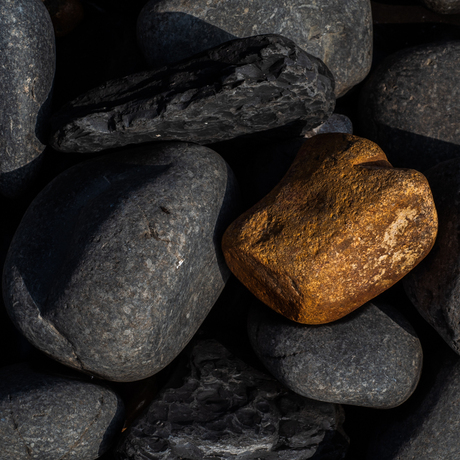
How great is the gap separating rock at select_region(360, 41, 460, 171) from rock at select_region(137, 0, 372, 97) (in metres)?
0.35

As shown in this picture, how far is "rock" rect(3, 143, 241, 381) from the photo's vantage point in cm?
210

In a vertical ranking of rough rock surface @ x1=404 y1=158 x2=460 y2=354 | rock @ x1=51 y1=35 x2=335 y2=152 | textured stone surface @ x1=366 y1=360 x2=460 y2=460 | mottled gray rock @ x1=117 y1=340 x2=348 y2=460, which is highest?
rock @ x1=51 y1=35 x2=335 y2=152

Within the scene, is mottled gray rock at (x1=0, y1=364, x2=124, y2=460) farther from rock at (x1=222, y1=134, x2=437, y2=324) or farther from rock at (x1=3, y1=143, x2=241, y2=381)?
rock at (x1=222, y1=134, x2=437, y2=324)

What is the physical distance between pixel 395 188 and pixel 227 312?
4.65 ft

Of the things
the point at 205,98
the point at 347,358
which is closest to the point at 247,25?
the point at 205,98

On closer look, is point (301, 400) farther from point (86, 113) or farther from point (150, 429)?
point (86, 113)

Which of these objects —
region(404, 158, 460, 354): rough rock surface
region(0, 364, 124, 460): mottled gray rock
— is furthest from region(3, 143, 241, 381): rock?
region(404, 158, 460, 354): rough rock surface

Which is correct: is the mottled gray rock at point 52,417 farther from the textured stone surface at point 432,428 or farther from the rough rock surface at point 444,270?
the rough rock surface at point 444,270

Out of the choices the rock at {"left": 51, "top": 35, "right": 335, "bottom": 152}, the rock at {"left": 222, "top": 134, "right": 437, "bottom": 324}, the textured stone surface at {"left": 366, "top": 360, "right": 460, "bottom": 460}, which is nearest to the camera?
the rock at {"left": 222, "top": 134, "right": 437, "bottom": 324}

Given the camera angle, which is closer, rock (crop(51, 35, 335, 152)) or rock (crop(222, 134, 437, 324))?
A: rock (crop(222, 134, 437, 324))

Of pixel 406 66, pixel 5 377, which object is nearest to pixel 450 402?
pixel 406 66

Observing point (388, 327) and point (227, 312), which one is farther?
point (227, 312)

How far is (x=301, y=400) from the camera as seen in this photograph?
2.55 m

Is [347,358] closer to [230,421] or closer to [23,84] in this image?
[230,421]
